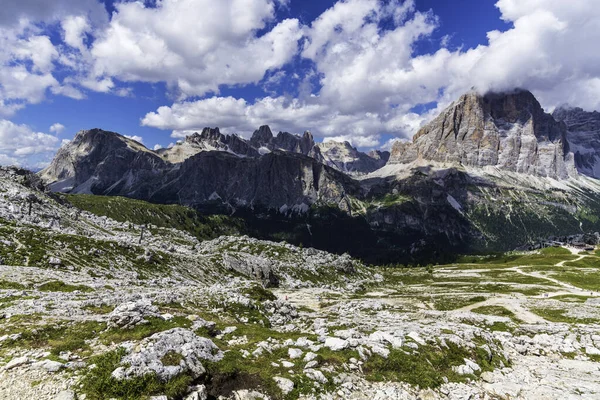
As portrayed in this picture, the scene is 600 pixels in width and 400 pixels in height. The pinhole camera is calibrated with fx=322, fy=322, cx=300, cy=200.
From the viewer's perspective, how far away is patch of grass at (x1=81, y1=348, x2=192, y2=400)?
1532cm

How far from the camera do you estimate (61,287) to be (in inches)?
1850

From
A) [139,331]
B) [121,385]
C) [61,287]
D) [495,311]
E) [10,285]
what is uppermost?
[121,385]

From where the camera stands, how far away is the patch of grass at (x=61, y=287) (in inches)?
1786

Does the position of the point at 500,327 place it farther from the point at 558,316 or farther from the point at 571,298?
the point at 571,298

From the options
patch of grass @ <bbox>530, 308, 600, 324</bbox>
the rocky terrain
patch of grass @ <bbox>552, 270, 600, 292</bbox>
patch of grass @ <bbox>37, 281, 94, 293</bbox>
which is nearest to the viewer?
the rocky terrain

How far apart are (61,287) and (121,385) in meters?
40.9

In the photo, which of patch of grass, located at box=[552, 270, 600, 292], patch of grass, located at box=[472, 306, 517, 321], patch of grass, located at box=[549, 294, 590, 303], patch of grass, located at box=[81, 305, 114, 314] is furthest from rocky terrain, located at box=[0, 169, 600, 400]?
patch of grass, located at box=[552, 270, 600, 292]

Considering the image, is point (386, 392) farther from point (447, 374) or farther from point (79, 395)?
point (79, 395)

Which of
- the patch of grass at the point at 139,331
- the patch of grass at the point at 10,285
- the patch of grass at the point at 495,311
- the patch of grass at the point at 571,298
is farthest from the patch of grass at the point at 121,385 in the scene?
the patch of grass at the point at 571,298

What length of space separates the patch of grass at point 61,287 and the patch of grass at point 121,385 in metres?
35.9

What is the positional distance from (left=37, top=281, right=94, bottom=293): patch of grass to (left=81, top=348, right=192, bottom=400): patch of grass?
118ft

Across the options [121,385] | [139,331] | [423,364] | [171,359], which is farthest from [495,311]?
[121,385]

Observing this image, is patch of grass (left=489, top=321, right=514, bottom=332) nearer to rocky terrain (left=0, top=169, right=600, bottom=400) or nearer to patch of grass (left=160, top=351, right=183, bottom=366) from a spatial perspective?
rocky terrain (left=0, top=169, right=600, bottom=400)

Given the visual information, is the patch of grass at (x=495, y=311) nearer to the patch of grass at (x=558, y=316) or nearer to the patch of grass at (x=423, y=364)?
the patch of grass at (x=558, y=316)
